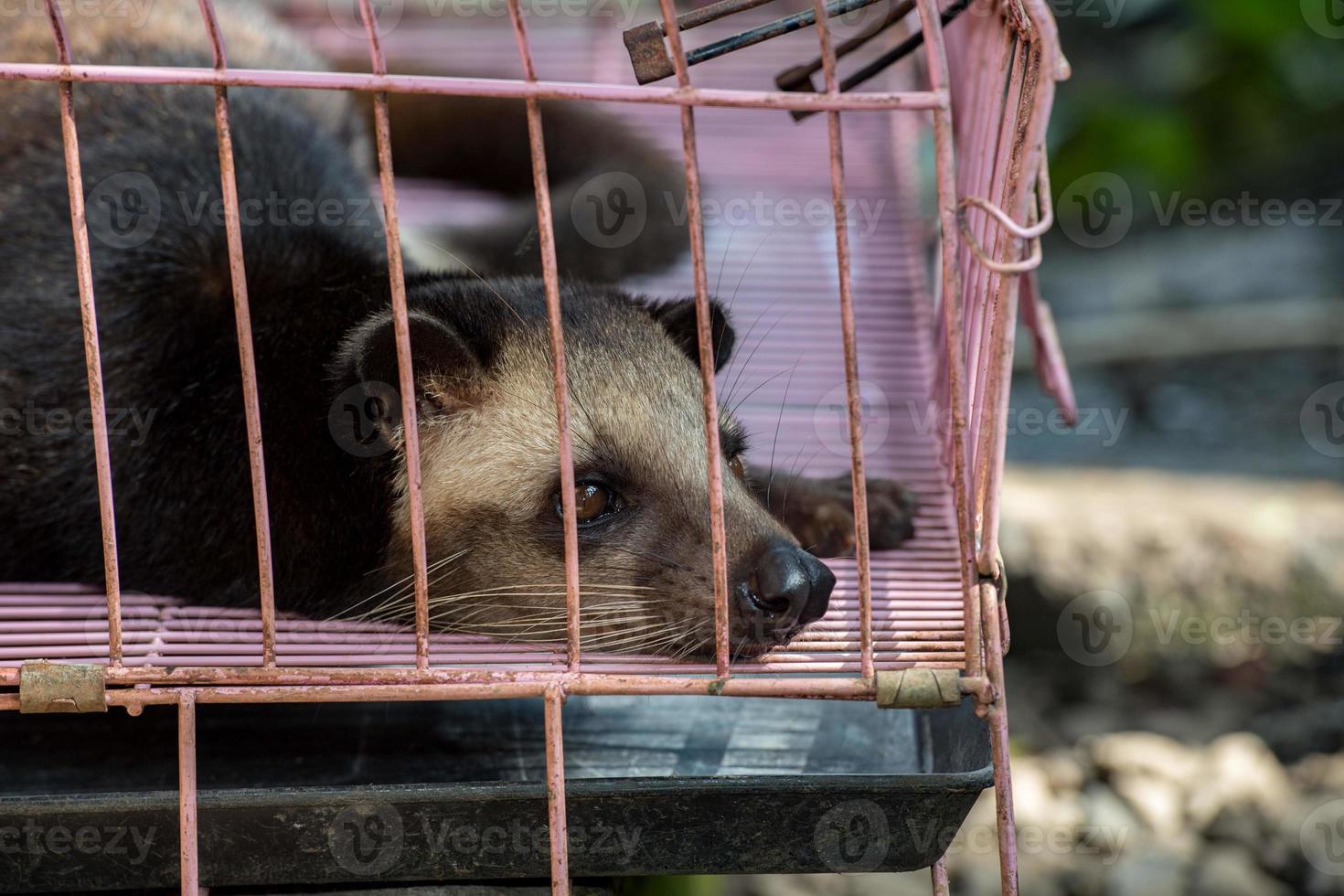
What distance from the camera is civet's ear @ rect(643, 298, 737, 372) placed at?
3.24m

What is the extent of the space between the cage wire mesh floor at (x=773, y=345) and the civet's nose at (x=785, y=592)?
0.06 meters

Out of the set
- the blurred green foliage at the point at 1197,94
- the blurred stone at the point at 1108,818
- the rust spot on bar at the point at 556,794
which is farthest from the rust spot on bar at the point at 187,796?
the blurred green foliage at the point at 1197,94

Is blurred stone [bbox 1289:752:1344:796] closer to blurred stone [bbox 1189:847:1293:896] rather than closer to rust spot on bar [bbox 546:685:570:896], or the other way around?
blurred stone [bbox 1189:847:1293:896]

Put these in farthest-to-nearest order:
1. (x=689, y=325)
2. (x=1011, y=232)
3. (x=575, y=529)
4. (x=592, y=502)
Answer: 1. (x=689, y=325)
2. (x=592, y=502)
3. (x=575, y=529)
4. (x=1011, y=232)

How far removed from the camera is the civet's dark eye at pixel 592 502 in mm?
2877

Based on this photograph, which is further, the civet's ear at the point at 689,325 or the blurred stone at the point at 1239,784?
the blurred stone at the point at 1239,784

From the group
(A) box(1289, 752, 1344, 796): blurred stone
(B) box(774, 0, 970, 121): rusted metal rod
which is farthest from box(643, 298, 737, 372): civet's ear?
(A) box(1289, 752, 1344, 796): blurred stone

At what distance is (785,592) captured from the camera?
8.50ft

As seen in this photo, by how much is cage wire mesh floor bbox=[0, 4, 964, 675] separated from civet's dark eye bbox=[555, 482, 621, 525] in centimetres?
30

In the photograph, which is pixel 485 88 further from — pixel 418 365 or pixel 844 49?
pixel 844 49

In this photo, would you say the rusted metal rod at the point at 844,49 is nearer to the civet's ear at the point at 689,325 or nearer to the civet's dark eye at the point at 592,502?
the civet's ear at the point at 689,325

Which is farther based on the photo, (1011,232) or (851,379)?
(851,379)

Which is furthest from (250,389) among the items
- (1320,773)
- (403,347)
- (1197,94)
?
(1197,94)

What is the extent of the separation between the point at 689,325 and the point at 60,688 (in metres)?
1.61
